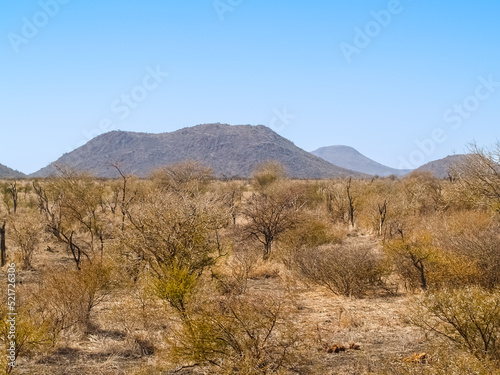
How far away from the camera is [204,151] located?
169 meters

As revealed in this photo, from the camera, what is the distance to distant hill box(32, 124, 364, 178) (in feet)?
506

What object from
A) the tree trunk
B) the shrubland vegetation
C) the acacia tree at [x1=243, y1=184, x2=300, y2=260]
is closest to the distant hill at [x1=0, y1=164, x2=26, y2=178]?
the tree trunk

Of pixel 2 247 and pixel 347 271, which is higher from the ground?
pixel 2 247

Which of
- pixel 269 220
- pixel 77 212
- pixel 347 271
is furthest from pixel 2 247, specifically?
pixel 347 271

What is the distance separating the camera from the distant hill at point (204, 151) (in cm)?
15425

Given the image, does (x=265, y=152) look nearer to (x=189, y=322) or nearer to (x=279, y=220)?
(x=279, y=220)

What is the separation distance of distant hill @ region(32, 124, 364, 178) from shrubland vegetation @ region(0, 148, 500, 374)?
127040 mm

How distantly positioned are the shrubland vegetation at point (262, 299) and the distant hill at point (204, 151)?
127040 millimetres

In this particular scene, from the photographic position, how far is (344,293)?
13.4m

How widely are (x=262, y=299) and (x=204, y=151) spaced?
163m

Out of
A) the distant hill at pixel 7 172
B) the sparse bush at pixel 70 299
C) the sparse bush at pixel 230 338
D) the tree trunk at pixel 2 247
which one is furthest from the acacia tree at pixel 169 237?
the distant hill at pixel 7 172

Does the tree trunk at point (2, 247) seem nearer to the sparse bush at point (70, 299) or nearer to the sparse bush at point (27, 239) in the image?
the sparse bush at point (27, 239)

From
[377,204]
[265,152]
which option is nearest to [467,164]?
[377,204]

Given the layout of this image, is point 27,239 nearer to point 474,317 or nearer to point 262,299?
point 262,299
